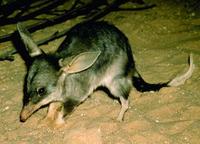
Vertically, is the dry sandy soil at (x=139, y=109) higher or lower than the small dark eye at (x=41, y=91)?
lower

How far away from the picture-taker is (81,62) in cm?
454

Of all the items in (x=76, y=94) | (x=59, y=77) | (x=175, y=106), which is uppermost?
(x=59, y=77)

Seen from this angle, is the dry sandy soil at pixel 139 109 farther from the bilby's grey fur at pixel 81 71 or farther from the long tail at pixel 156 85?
the bilby's grey fur at pixel 81 71

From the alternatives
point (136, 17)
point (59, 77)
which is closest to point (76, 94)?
point (59, 77)

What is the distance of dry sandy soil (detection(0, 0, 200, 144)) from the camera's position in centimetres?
452

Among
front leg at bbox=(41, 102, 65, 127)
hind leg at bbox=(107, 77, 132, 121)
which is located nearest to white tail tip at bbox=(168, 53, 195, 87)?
hind leg at bbox=(107, 77, 132, 121)

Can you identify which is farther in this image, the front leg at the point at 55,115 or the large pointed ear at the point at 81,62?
the front leg at the point at 55,115

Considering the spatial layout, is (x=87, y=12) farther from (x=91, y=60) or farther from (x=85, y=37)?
(x=91, y=60)

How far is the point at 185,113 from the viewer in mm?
4859

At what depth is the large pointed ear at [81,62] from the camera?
4.45 m

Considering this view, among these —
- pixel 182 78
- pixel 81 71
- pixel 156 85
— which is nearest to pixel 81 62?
pixel 81 71

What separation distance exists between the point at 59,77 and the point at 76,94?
363mm

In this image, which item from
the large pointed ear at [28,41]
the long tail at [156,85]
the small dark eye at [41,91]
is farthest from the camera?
the long tail at [156,85]

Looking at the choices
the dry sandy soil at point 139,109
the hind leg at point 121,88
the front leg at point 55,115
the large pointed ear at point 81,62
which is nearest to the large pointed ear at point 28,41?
the large pointed ear at point 81,62
